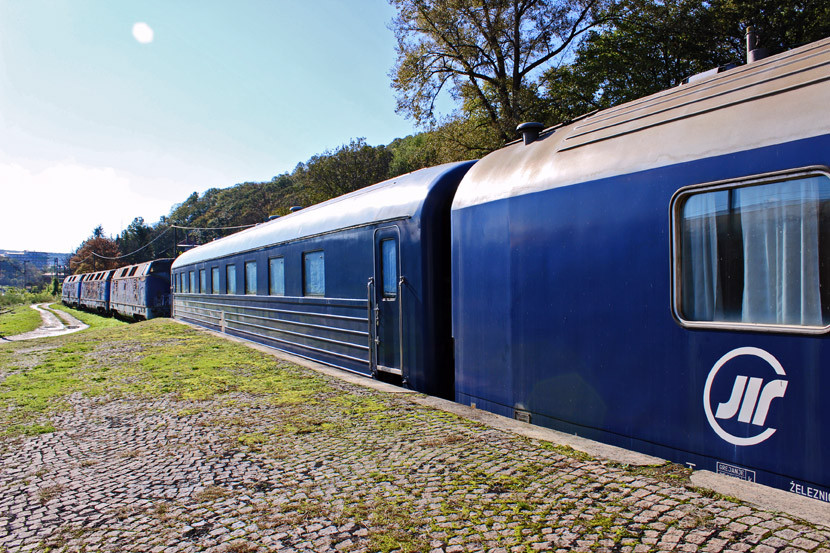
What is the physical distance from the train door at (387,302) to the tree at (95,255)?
93003 millimetres

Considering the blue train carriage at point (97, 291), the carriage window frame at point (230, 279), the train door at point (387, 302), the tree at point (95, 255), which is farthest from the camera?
the tree at point (95, 255)

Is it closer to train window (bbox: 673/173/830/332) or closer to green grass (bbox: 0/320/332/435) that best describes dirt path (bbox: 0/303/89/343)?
green grass (bbox: 0/320/332/435)

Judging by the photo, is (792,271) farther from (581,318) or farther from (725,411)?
(581,318)

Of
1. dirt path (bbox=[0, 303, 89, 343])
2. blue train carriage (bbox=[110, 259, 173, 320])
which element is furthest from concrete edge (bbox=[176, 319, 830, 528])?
blue train carriage (bbox=[110, 259, 173, 320])

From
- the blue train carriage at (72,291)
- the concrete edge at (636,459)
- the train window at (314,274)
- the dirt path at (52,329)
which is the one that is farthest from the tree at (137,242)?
the concrete edge at (636,459)

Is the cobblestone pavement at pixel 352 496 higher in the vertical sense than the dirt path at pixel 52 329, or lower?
higher

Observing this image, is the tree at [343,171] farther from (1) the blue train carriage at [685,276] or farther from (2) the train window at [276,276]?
(1) the blue train carriage at [685,276]

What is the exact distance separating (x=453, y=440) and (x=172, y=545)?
7.80ft

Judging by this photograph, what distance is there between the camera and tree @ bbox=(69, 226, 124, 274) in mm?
90312

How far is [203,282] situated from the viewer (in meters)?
19.3

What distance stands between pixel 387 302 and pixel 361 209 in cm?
155

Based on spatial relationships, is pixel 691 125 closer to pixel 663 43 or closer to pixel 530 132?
pixel 530 132

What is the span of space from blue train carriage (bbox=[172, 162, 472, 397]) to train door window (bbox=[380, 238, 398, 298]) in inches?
0.5

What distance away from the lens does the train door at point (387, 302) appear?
7392mm
